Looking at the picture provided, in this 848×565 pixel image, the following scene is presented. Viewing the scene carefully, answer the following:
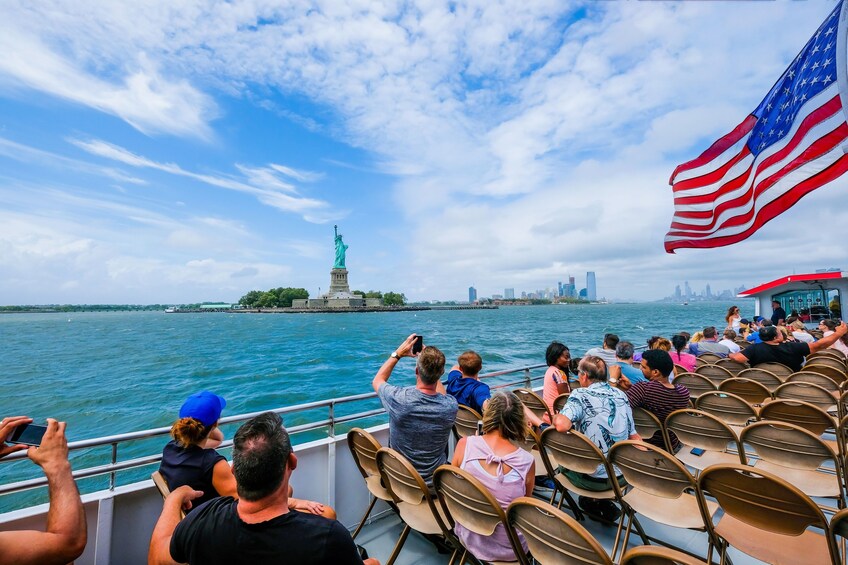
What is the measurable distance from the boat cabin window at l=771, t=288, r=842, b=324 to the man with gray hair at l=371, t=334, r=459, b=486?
17.0m

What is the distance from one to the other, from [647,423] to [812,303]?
1895 cm

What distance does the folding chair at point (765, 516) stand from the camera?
186 cm

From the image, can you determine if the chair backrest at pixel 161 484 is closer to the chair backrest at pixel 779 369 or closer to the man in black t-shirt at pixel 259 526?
the man in black t-shirt at pixel 259 526

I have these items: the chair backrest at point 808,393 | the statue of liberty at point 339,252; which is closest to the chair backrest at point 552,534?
the chair backrest at point 808,393

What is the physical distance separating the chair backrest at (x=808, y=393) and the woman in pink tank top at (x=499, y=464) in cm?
Answer: 390

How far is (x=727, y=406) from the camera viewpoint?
3.88 metres

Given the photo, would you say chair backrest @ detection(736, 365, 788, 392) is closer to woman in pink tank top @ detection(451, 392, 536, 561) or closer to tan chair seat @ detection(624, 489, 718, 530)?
tan chair seat @ detection(624, 489, 718, 530)

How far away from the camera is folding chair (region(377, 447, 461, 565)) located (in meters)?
2.22

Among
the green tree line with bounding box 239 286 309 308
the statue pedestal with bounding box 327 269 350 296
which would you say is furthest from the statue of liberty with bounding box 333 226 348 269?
the green tree line with bounding box 239 286 309 308

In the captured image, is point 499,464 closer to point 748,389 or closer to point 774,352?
point 748,389

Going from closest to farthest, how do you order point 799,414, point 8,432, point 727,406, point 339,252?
1. point 8,432
2. point 799,414
3. point 727,406
4. point 339,252

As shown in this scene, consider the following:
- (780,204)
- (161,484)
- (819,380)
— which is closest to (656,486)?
(161,484)

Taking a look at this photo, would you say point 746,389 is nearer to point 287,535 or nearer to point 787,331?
point 287,535

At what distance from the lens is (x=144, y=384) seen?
19.3m
